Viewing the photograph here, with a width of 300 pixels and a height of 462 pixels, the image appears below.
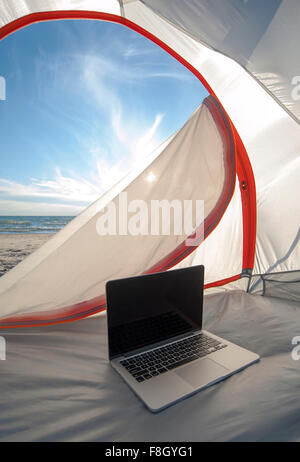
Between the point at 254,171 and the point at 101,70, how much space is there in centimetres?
409

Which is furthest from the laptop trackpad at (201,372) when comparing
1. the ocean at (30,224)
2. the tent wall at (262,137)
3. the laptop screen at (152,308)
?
the ocean at (30,224)

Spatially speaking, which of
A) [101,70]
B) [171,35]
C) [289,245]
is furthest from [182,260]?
[101,70]

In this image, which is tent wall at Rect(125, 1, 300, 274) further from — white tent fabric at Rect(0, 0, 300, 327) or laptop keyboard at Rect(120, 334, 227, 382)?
laptop keyboard at Rect(120, 334, 227, 382)

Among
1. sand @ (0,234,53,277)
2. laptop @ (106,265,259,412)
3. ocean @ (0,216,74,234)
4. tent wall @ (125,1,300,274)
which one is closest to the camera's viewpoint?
laptop @ (106,265,259,412)

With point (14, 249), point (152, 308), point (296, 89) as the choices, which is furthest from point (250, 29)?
point (14, 249)

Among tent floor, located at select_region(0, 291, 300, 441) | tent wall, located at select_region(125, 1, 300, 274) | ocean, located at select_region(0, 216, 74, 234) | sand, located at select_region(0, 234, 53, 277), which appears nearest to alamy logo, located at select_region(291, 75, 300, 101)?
tent wall, located at select_region(125, 1, 300, 274)

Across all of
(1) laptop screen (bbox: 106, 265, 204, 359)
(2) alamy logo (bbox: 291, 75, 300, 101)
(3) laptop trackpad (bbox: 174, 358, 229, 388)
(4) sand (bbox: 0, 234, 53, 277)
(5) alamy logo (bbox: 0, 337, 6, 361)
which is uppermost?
(2) alamy logo (bbox: 291, 75, 300, 101)

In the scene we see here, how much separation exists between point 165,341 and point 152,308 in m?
0.15

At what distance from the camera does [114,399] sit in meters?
0.59

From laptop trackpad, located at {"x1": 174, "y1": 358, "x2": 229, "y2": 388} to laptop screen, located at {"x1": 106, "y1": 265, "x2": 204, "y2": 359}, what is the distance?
0.15m

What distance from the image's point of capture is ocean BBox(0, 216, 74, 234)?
10312 mm

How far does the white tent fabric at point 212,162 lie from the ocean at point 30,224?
32.6ft

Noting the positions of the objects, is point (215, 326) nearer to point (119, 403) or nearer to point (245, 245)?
point (119, 403)

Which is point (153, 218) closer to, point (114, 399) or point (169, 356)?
point (169, 356)
